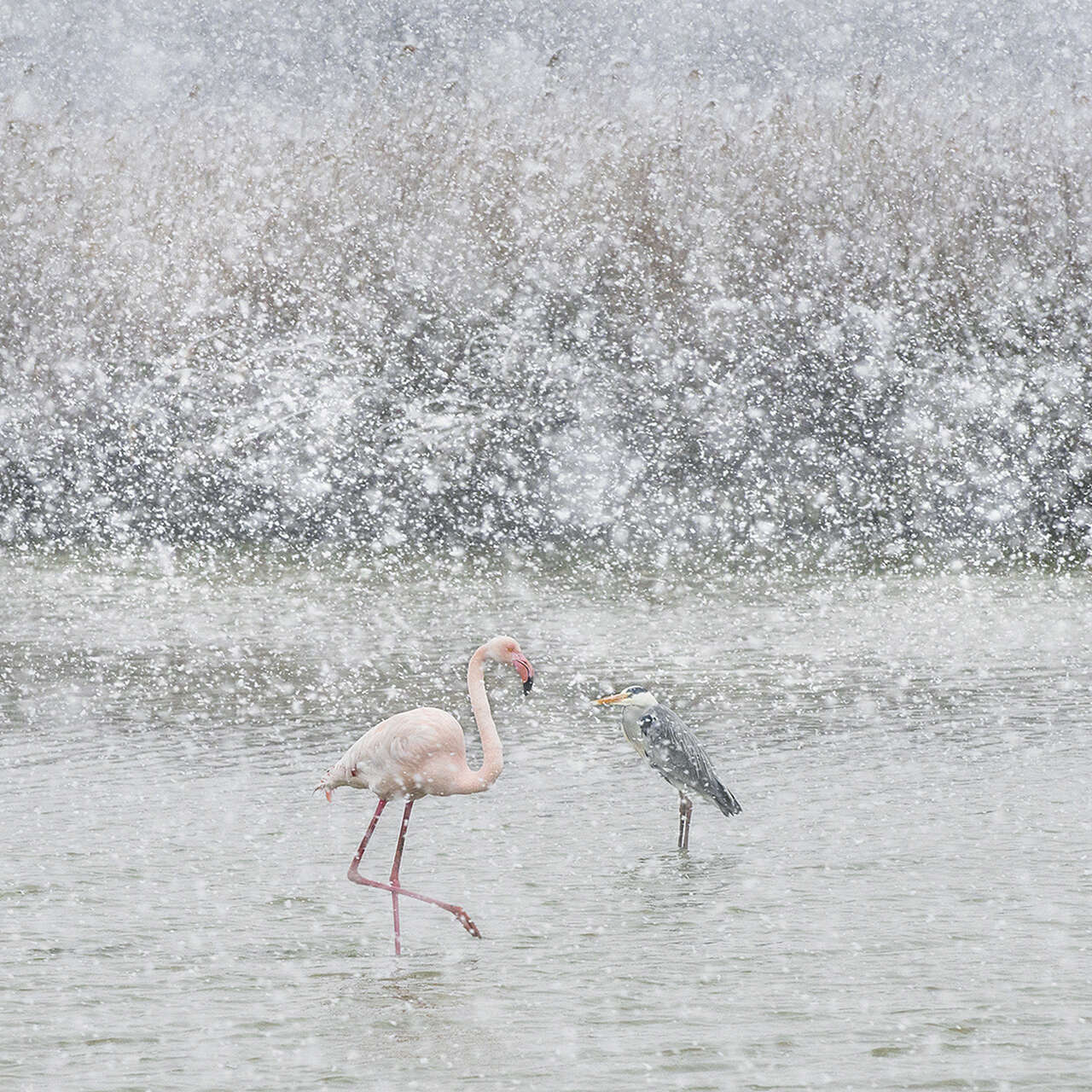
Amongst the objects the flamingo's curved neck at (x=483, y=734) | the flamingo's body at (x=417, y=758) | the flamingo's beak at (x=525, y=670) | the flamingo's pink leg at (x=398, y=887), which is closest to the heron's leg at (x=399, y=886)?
the flamingo's pink leg at (x=398, y=887)

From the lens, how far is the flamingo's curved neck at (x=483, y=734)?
626 centimetres

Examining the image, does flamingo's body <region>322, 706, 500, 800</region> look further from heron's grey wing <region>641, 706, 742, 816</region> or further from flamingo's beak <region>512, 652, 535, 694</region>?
heron's grey wing <region>641, 706, 742, 816</region>

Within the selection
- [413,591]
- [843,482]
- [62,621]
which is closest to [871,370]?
[843,482]

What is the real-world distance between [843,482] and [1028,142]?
424 centimetres

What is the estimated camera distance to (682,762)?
713 cm

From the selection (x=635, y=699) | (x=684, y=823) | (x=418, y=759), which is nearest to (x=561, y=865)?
(x=684, y=823)

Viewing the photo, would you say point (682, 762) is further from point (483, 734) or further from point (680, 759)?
point (483, 734)

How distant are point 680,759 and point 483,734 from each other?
108cm

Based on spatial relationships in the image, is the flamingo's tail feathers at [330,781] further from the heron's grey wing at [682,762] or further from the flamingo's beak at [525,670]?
the heron's grey wing at [682,762]

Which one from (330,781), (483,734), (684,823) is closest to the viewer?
(483,734)

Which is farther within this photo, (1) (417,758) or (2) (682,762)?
(2) (682,762)

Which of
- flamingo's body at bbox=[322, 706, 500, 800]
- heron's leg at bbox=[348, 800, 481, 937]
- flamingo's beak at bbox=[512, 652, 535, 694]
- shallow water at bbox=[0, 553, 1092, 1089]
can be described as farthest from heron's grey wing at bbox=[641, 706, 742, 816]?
heron's leg at bbox=[348, 800, 481, 937]

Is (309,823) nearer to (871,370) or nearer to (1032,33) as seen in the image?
(871,370)

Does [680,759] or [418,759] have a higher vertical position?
[418,759]
